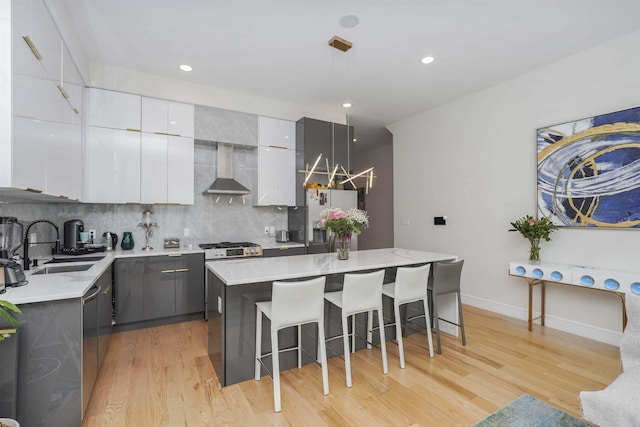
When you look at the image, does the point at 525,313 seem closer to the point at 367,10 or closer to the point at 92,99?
the point at 367,10

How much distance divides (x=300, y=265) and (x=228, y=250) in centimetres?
156

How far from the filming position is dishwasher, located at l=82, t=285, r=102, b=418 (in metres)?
1.86

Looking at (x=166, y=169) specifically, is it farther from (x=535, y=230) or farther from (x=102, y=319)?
(x=535, y=230)

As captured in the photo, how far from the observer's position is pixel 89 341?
2004 millimetres

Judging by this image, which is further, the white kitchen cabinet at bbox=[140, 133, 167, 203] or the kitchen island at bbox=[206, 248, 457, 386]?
the white kitchen cabinet at bbox=[140, 133, 167, 203]

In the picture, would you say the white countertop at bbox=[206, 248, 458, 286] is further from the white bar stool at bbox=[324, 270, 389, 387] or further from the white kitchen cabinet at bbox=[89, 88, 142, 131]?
the white kitchen cabinet at bbox=[89, 88, 142, 131]

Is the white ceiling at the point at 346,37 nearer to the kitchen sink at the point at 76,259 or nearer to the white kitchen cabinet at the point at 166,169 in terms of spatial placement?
the white kitchen cabinet at the point at 166,169

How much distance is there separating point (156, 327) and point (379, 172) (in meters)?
5.90

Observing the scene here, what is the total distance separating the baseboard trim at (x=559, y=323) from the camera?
3.01 m

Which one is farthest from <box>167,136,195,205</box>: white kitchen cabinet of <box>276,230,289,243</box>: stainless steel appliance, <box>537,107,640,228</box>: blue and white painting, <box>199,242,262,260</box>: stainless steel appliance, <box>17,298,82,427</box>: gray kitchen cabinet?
<box>537,107,640,228</box>: blue and white painting

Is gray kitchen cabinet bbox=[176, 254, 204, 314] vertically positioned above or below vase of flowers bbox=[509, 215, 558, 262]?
below

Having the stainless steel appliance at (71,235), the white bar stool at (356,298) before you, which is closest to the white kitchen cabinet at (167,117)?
the stainless steel appliance at (71,235)

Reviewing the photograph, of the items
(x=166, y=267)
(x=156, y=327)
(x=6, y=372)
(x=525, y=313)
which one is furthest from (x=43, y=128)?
(x=525, y=313)

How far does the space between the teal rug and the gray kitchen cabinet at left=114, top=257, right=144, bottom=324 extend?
336 centimetres
